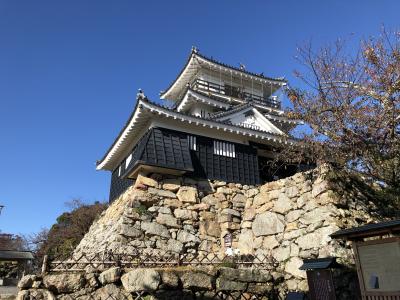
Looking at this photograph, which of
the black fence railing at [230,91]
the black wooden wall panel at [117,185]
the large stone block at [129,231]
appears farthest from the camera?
the black fence railing at [230,91]

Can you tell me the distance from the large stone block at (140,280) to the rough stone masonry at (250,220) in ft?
5.72

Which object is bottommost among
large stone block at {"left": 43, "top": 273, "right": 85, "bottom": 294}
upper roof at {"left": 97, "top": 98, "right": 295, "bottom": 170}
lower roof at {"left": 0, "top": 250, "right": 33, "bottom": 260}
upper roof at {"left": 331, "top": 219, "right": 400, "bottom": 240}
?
large stone block at {"left": 43, "top": 273, "right": 85, "bottom": 294}

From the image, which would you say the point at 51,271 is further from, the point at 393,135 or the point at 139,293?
the point at 393,135

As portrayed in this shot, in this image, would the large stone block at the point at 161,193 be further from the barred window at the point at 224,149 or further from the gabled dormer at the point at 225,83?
the gabled dormer at the point at 225,83

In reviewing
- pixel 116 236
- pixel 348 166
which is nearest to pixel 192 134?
pixel 116 236

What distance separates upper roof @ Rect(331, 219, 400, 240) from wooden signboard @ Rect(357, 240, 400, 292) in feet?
0.62

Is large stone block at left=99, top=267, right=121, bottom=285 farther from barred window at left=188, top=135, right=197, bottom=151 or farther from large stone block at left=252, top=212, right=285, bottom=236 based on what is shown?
barred window at left=188, top=135, right=197, bottom=151

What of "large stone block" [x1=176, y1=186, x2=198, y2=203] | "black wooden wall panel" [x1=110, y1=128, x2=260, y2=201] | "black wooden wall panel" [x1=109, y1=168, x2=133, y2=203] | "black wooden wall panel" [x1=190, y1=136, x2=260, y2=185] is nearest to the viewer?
"black wooden wall panel" [x1=110, y1=128, x2=260, y2=201]

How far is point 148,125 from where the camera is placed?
49.2 ft

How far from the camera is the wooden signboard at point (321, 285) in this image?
8.27 m

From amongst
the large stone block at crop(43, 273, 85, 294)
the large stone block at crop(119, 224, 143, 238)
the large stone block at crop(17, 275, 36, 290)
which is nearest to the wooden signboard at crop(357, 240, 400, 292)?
the large stone block at crop(43, 273, 85, 294)

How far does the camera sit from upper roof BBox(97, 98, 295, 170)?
14.2 m

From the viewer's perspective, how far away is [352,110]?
10.7 meters

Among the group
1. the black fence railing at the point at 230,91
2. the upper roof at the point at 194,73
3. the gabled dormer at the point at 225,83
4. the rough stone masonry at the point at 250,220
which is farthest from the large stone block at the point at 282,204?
the upper roof at the point at 194,73
